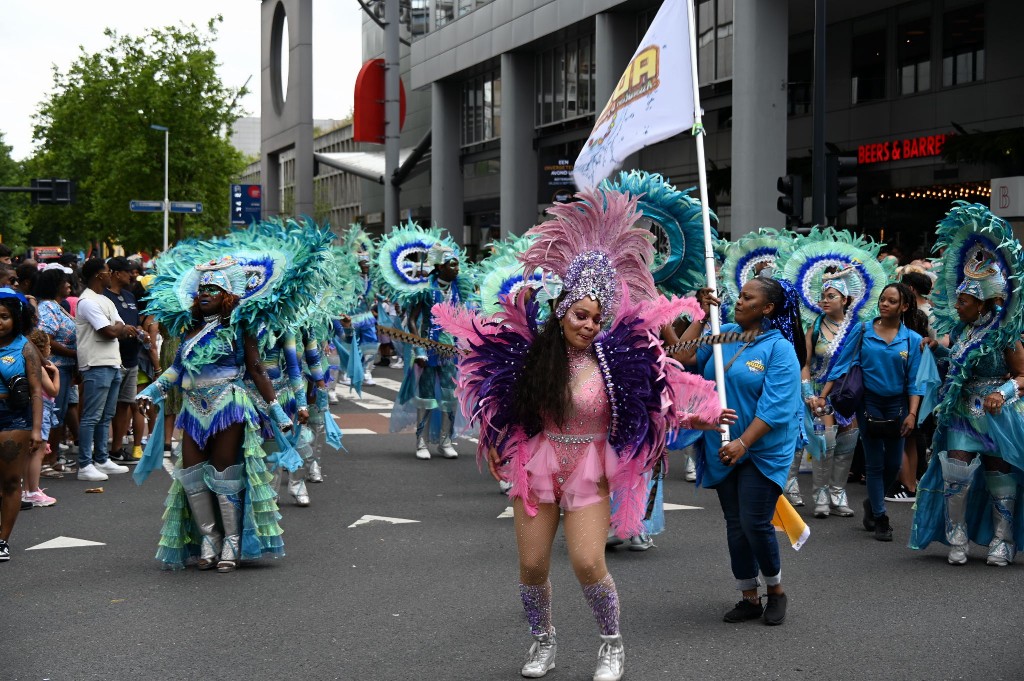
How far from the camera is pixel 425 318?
42.8 feet

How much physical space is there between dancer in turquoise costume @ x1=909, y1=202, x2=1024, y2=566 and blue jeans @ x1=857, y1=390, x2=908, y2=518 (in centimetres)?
67

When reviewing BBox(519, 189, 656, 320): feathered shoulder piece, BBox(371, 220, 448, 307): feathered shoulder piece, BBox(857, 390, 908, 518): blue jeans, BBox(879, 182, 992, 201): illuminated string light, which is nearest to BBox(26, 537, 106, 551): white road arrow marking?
BBox(519, 189, 656, 320): feathered shoulder piece

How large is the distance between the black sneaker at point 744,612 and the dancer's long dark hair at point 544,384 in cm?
172

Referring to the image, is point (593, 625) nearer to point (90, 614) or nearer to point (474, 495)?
point (90, 614)

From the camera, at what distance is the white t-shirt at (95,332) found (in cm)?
1163

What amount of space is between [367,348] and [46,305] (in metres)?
7.89

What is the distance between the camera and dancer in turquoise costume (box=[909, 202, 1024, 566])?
771 cm

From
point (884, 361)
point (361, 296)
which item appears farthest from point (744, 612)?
point (361, 296)

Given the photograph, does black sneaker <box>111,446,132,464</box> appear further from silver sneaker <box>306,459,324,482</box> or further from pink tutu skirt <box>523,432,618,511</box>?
pink tutu skirt <box>523,432,618,511</box>

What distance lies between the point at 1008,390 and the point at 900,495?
3063 millimetres

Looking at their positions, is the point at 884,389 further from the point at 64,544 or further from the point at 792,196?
the point at 792,196

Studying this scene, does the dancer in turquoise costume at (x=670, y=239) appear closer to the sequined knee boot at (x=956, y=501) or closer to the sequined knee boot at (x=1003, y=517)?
the sequined knee boot at (x=956, y=501)

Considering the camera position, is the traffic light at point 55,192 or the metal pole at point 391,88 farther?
the traffic light at point 55,192

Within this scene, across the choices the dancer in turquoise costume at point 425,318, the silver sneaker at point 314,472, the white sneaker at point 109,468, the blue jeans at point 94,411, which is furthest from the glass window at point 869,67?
the white sneaker at point 109,468
